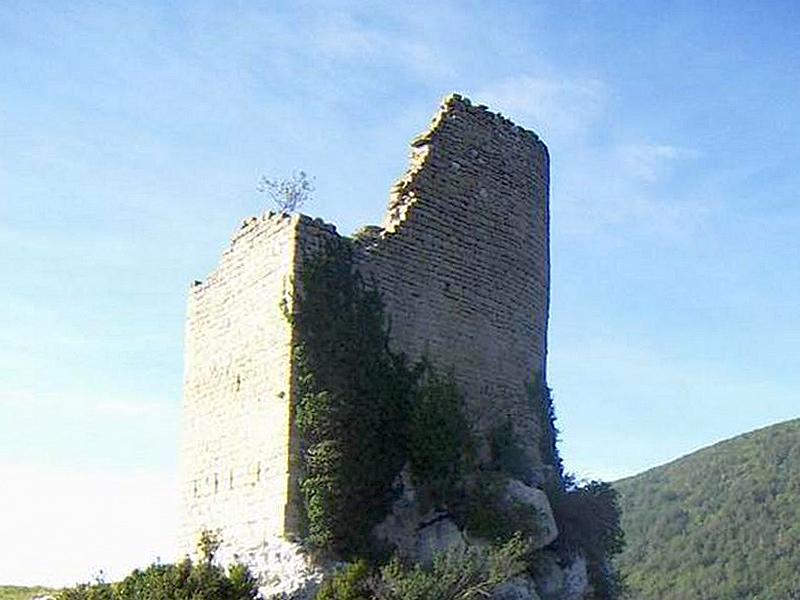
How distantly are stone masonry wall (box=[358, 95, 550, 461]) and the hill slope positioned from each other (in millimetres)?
A: 22512

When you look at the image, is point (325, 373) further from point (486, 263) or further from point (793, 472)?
point (793, 472)

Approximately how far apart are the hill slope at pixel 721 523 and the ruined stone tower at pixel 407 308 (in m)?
22.8

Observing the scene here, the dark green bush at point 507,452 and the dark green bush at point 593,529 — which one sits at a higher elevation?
the dark green bush at point 507,452

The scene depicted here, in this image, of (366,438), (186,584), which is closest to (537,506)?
(366,438)

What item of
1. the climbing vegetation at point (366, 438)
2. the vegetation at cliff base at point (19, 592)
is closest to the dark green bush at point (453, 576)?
the climbing vegetation at point (366, 438)

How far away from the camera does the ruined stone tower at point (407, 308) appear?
14.2m

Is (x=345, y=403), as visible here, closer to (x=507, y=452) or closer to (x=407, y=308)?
(x=407, y=308)

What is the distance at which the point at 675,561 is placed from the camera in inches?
1724

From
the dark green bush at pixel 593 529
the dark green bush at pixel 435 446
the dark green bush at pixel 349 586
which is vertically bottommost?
→ the dark green bush at pixel 349 586

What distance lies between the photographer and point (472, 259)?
16.1 meters

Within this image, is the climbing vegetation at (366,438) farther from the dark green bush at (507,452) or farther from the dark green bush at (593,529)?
the dark green bush at (593,529)

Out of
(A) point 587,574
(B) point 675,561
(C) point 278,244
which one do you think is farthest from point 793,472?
(C) point 278,244

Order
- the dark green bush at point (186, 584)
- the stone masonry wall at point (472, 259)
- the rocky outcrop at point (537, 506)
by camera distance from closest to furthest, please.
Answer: the dark green bush at point (186, 584) → the rocky outcrop at point (537, 506) → the stone masonry wall at point (472, 259)

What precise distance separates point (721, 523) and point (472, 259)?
31.8 metres
